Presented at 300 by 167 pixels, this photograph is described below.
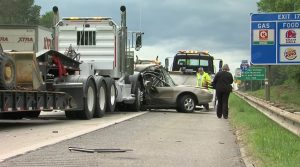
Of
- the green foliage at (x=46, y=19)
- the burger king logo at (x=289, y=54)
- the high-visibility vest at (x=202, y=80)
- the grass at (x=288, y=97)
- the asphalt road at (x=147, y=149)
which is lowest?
the grass at (x=288, y=97)

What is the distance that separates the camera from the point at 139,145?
33.7 feet

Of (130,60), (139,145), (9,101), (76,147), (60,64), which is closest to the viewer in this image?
(76,147)

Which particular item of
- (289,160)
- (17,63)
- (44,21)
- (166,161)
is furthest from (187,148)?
(44,21)

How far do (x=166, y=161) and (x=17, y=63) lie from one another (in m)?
6.71

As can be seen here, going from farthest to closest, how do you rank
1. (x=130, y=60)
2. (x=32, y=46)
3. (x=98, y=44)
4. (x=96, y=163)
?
1. (x=130, y=60)
2. (x=98, y=44)
3. (x=32, y=46)
4. (x=96, y=163)

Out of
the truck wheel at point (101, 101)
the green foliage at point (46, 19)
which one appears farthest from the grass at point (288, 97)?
the green foliage at point (46, 19)

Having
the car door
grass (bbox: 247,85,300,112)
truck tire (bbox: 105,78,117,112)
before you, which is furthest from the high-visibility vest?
truck tire (bbox: 105,78,117,112)

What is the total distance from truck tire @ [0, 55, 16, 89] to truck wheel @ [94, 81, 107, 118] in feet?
13.7

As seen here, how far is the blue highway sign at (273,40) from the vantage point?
78.0ft

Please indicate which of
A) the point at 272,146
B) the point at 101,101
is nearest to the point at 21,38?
the point at 101,101

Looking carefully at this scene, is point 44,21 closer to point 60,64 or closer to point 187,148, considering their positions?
point 60,64

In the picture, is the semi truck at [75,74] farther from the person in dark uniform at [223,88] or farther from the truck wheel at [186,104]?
the person in dark uniform at [223,88]

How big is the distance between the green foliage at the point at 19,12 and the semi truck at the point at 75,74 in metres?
49.3

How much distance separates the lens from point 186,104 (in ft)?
72.4
